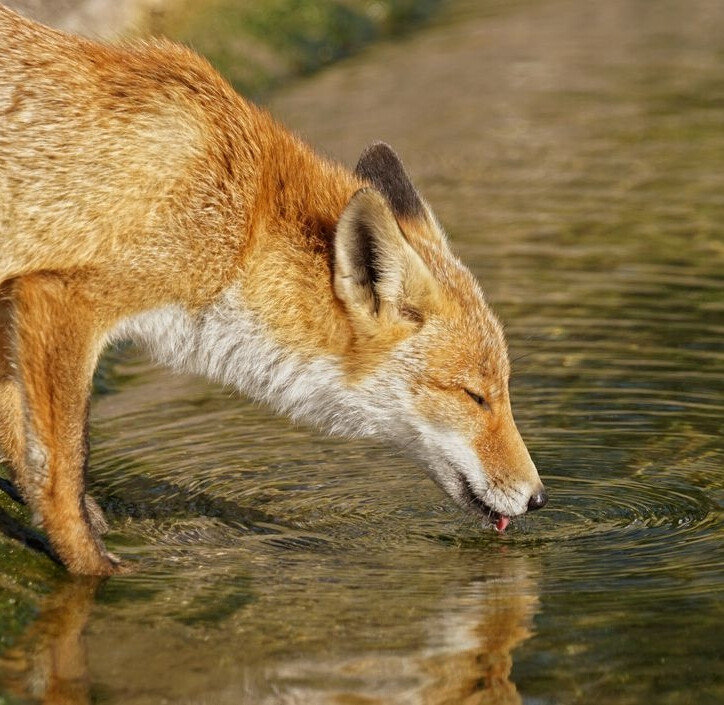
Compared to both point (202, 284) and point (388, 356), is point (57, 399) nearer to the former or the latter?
point (202, 284)

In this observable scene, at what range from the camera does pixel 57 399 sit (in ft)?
27.5

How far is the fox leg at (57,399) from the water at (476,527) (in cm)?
32

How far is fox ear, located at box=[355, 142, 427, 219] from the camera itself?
10094 millimetres

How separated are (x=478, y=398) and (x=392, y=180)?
6.04 ft

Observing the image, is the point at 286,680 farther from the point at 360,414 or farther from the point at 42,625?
the point at 360,414

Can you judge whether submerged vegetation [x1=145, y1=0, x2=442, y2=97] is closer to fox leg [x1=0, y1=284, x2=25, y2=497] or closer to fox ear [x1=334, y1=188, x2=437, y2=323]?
fox leg [x1=0, y1=284, x2=25, y2=497]

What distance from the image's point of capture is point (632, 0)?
29.3 meters

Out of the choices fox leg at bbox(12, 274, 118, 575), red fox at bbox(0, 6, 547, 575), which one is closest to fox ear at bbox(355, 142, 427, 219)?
red fox at bbox(0, 6, 547, 575)

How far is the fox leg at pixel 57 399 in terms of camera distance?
8336 mm

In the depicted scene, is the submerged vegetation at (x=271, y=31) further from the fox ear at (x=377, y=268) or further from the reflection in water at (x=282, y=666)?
the reflection in water at (x=282, y=666)

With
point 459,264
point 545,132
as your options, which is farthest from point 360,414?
point 545,132

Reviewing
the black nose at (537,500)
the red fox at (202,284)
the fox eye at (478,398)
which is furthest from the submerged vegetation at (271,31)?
the black nose at (537,500)

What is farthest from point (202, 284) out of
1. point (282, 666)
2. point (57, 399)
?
point (282, 666)

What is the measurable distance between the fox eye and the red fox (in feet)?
0.03
